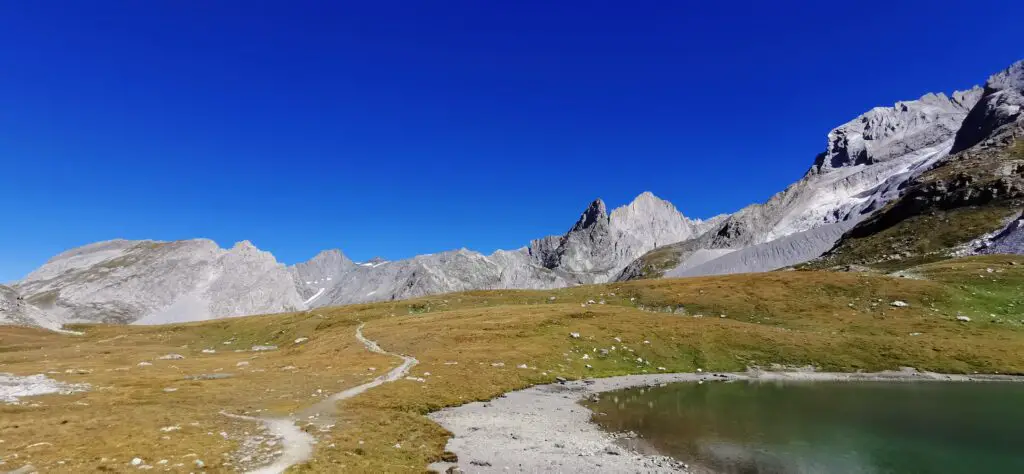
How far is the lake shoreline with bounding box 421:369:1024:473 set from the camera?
2491 centimetres

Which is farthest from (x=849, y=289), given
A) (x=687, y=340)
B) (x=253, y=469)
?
(x=253, y=469)

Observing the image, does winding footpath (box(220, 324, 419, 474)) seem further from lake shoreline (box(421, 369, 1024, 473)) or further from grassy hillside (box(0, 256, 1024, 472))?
lake shoreline (box(421, 369, 1024, 473))

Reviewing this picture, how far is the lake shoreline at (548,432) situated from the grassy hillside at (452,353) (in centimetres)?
189

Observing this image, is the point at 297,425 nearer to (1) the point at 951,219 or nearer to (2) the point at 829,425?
(2) the point at 829,425

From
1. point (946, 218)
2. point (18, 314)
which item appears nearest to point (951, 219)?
point (946, 218)

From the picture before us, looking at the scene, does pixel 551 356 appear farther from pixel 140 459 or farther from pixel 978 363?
pixel 978 363

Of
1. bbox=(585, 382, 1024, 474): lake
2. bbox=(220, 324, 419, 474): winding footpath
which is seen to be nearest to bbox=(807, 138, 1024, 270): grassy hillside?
bbox=(585, 382, 1024, 474): lake

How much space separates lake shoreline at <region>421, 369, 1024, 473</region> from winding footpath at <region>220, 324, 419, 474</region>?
6.56 m

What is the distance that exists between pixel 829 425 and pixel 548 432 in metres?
20.6

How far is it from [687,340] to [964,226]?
517 feet

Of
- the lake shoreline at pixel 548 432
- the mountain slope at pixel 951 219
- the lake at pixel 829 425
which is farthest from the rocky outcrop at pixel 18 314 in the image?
the mountain slope at pixel 951 219

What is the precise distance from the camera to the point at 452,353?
59781 mm

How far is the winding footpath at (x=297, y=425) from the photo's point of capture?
21734 millimetres

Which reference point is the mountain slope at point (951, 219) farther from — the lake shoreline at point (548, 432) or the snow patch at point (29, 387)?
the snow patch at point (29, 387)
